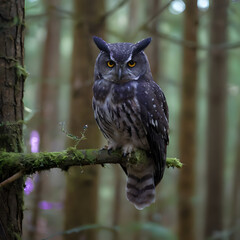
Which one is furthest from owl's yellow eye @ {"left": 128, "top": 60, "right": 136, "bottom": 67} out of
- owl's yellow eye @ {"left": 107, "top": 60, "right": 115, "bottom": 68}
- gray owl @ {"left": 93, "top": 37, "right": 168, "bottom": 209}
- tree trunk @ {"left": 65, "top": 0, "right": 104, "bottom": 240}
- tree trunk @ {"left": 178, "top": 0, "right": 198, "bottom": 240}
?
tree trunk @ {"left": 178, "top": 0, "right": 198, "bottom": 240}

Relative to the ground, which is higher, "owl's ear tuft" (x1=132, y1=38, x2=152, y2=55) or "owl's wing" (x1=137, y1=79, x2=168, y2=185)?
"owl's ear tuft" (x1=132, y1=38, x2=152, y2=55)

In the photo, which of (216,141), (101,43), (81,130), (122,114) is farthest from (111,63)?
(216,141)

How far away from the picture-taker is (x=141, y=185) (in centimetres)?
362

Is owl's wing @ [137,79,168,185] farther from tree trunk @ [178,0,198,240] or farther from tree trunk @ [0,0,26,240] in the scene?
tree trunk @ [178,0,198,240]

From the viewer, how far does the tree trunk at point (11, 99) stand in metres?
2.32

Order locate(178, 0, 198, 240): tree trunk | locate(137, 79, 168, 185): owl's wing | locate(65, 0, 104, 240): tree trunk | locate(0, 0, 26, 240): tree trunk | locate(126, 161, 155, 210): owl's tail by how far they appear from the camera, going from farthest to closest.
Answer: locate(178, 0, 198, 240): tree trunk
locate(65, 0, 104, 240): tree trunk
locate(126, 161, 155, 210): owl's tail
locate(137, 79, 168, 185): owl's wing
locate(0, 0, 26, 240): tree trunk

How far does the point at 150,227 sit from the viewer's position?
5.52 meters

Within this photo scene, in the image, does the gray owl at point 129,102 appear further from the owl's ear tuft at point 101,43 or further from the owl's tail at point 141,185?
the owl's tail at point 141,185

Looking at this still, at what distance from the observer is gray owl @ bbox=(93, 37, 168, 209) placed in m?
3.02

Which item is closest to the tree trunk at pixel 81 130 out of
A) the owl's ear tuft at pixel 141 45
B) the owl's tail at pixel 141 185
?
the owl's tail at pixel 141 185

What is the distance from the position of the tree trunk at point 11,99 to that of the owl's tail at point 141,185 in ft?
4.66

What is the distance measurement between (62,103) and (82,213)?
15368 mm

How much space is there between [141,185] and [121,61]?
135cm

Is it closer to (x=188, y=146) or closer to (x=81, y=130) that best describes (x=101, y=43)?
(x=81, y=130)
